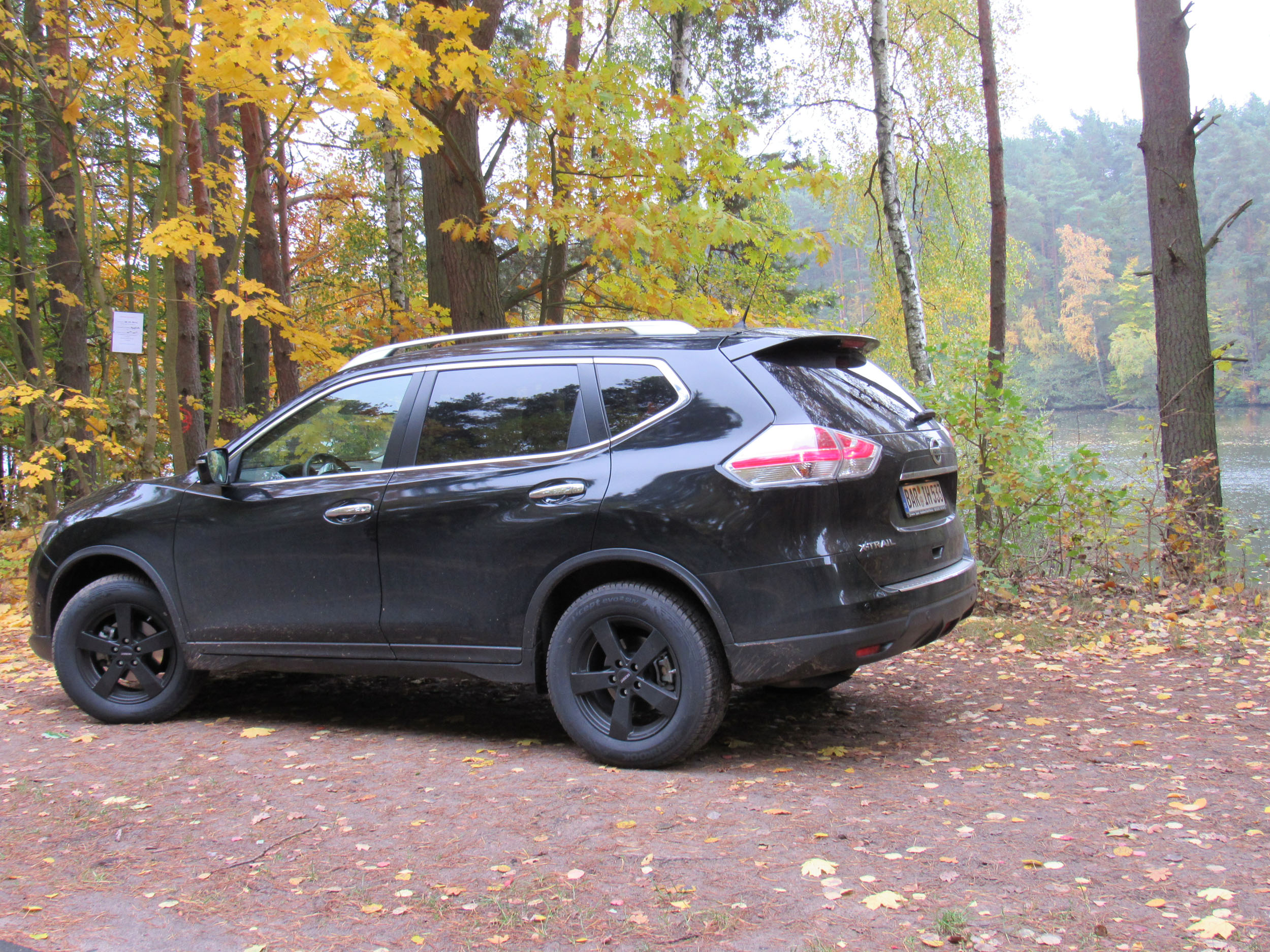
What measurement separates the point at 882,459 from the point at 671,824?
5.43 ft

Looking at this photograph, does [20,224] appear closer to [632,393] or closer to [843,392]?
[632,393]

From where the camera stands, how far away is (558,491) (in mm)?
4277

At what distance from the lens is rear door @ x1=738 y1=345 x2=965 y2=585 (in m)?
3.98

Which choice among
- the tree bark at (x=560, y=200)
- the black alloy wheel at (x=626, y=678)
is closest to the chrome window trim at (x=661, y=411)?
the black alloy wheel at (x=626, y=678)

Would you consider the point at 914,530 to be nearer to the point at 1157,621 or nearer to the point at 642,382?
the point at 642,382

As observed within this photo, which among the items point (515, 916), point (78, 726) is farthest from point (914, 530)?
point (78, 726)

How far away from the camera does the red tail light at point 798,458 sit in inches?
154

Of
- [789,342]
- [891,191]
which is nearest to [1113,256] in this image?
[891,191]

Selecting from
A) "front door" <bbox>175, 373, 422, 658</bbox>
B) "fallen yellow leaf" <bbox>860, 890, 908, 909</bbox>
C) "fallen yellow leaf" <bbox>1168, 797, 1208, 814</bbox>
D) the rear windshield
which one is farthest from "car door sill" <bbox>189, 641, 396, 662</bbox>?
"fallen yellow leaf" <bbox>1168, 797, 1208, 814</bbox>

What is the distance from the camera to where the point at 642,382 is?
14.2 ft

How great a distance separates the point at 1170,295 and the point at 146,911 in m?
9.77

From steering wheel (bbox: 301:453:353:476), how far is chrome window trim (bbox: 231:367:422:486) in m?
0.03

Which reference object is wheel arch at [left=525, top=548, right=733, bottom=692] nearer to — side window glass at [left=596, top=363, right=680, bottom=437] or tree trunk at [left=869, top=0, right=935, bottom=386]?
side window glass at [left=596, top=363, right=680, bottom=437]

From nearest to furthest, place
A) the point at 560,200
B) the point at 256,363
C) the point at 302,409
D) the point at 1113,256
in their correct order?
1. the point at 302,409
2. the point at 560,200
3. the point at 256,363
4. the point at 1113,256
